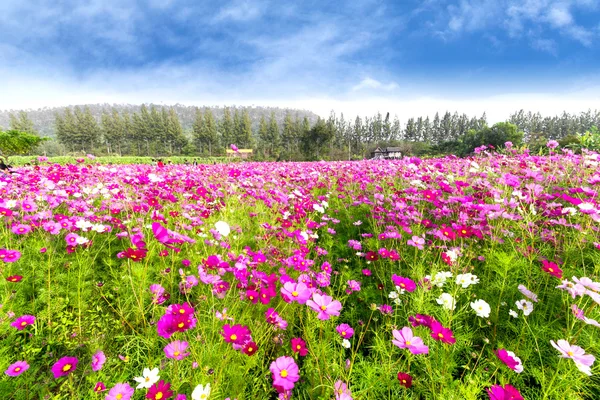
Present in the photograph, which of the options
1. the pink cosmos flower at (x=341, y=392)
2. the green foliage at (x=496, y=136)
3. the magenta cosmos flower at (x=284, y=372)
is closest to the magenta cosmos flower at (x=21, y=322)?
the magenta cosmos flower at (x=284, y=372)

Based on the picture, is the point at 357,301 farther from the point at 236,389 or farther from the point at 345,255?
the point at 236,389

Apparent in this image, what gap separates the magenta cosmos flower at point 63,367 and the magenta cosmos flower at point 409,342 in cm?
136

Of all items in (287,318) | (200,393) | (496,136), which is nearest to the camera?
(200,393)

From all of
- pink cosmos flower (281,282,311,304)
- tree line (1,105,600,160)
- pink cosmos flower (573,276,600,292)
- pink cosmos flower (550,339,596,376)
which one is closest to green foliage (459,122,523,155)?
tree line (1,105,600,160)

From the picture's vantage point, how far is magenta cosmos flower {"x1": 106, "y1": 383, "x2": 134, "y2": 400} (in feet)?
3.47

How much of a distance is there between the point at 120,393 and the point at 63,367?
0.31 meters

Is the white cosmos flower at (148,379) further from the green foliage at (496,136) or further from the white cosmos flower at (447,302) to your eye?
the green foliage at (496,136)

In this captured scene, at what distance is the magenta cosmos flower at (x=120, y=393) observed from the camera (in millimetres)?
1058

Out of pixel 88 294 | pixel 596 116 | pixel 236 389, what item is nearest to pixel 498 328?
pixel 236 389

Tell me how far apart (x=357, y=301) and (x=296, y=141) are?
2866 inches

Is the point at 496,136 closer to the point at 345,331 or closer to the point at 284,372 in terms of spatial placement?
the point at 345,331

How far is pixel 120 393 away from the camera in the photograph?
1081 mm

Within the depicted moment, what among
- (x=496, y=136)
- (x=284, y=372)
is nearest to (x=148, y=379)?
(x=284, y=372)

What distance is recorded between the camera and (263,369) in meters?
1.53
